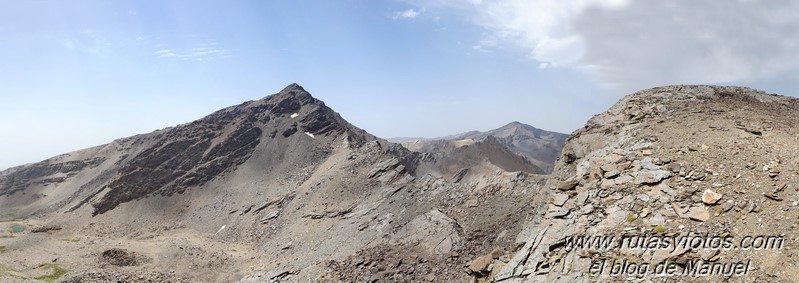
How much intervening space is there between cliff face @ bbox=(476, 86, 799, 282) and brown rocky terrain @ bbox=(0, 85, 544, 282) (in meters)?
8.12

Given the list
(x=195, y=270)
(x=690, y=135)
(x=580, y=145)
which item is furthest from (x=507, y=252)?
(x=195, y=270)

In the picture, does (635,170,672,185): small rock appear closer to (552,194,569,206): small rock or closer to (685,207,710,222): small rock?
(685,207,710,222): small rock

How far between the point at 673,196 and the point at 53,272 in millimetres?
53207

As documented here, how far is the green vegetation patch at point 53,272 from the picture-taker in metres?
39.0

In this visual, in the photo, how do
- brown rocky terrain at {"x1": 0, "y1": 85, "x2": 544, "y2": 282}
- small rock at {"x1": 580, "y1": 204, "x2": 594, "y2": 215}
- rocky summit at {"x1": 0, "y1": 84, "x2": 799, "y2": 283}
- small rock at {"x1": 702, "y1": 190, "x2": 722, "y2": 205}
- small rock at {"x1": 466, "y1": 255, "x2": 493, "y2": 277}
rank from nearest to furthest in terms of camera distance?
rocky summit at {"x1": 0, "y1": 84, "x2": 799, "y2": 283}, small rock at {"x1": 702, "y1": 190, "x2": 722, "y2": 205}, small rock at {"x1": 580, "y1": 204, "x2": 594, "y2": 215}, small rock at {"x1": 466, "y1": 255, "x2": 493, "y2": 277}, brown rocky terrain at {"x1": 0, "y1": 85, "x2": 544, "y2": 282}

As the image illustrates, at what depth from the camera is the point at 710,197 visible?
53.0ft

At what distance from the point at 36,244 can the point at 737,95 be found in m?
73.2

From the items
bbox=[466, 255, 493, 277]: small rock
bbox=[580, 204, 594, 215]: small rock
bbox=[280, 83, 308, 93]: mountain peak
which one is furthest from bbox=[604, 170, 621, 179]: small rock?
bbox=[280, 83, 308, 93]: mountain peak

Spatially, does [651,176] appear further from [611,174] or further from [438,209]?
[438,209]

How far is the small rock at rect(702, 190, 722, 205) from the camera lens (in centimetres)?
1595

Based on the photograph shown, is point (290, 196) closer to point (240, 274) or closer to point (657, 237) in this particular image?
point (240, 274)

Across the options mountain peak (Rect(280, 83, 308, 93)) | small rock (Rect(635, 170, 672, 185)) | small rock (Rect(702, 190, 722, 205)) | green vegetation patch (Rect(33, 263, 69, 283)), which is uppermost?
mountain peak (Rect(280, 83, 308, 93))

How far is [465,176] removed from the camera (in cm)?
10612

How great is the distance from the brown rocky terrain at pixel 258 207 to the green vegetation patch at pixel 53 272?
168mm
